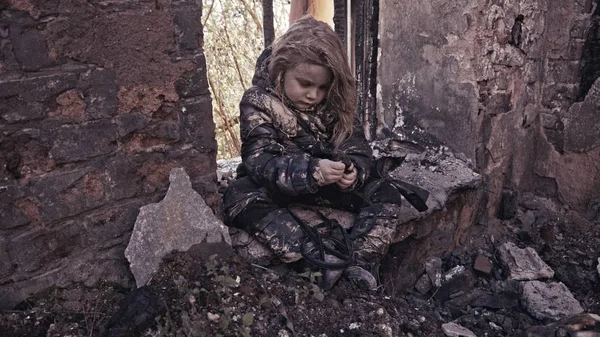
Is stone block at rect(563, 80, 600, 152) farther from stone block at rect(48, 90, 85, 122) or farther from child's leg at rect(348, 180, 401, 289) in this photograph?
stone block at rect(48, 90, 85, 122)

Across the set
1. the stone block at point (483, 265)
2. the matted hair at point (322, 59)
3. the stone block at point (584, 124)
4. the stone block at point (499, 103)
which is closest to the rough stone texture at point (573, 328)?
the stone block at point (483, 265)

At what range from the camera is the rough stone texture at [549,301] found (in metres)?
2.87

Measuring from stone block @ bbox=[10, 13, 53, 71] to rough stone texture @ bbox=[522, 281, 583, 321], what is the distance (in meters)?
2.69

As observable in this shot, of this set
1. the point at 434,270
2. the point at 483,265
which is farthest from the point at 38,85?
the point at 483,265

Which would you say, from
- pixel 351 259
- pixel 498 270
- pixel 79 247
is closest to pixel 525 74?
pixel 498 270

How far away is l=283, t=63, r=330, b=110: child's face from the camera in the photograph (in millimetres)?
2406

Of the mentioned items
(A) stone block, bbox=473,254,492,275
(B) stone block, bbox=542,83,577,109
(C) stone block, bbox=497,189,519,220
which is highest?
(B) stone block, bbox=542,83,577,109

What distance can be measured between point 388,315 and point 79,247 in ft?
4.09

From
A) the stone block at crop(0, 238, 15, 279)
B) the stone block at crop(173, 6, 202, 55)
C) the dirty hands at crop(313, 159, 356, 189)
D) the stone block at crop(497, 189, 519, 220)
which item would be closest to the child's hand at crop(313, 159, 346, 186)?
the dirty hands at crop(313, 159, 356, 189)

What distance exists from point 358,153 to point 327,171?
39 centimetres

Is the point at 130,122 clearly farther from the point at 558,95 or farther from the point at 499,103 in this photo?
the point at 558,95

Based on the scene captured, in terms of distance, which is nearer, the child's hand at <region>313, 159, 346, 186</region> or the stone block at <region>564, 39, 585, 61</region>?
the child's hand at <region>313, 159, 346, 186</region>

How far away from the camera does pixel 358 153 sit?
2.61 meters

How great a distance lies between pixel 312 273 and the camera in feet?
7.34
